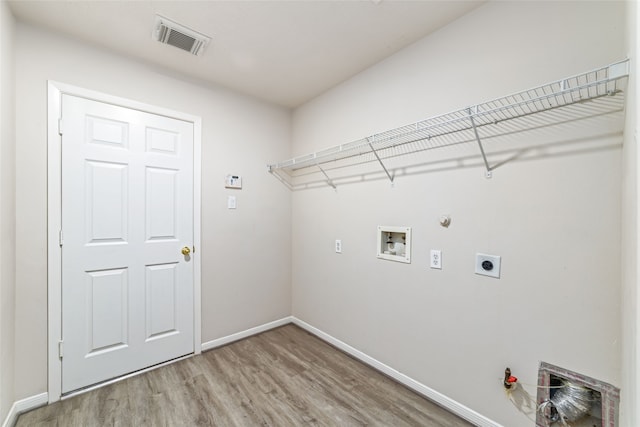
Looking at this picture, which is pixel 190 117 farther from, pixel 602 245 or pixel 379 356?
pixel 602 245

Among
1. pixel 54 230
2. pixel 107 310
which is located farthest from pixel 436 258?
pixel 54 230

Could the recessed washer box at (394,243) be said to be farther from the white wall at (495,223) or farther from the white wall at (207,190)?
the white wall at (207,190)

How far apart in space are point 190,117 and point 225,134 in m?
0.33

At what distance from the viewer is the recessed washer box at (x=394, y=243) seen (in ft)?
6.37

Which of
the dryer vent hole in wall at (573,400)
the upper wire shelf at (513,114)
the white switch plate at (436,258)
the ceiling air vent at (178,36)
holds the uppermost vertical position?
the ceiling air vent at (178,36)

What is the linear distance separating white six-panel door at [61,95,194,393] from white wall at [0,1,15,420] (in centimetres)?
24

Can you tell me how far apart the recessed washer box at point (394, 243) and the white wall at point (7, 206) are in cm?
233

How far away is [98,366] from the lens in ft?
6.39

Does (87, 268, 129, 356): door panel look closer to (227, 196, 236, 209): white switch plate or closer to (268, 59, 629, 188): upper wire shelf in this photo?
(227, 196, 236, 209): white switch plate

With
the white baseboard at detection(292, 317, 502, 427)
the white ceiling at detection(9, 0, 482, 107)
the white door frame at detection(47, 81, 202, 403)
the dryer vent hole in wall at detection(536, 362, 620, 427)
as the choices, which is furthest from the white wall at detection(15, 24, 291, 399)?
the dryer vent hole in wall at detection(536, 362, 620, 427)

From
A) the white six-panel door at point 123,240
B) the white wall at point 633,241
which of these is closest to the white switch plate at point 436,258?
the white wall at point 633,241

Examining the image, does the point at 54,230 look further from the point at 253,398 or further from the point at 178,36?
the point at 253,398

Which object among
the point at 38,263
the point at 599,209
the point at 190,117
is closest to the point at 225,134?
the point at 190,117

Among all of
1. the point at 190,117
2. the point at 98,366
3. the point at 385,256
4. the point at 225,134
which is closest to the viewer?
the point at 98,366
